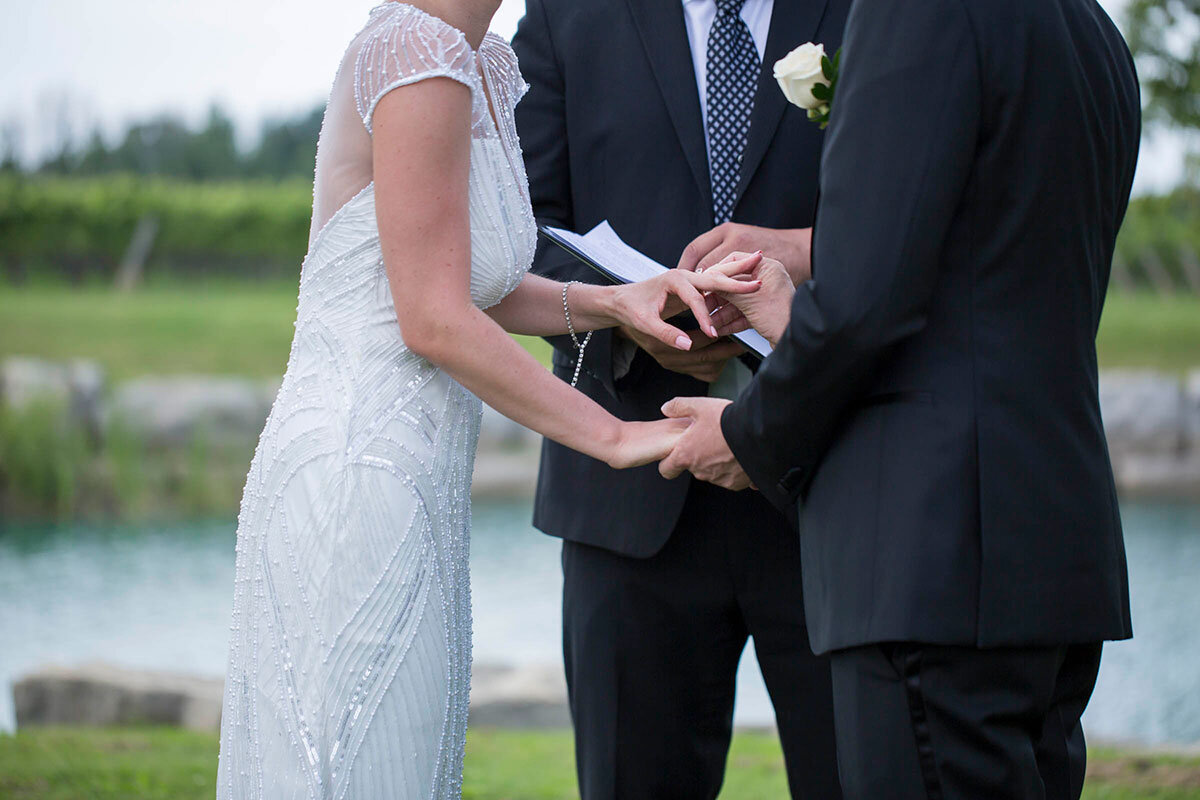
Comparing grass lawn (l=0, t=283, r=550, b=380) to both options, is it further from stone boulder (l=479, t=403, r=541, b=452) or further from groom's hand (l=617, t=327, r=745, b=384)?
groom's hand (l=617, t=327, r=745, b=384)

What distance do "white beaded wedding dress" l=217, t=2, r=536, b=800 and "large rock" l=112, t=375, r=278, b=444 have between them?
11.2m

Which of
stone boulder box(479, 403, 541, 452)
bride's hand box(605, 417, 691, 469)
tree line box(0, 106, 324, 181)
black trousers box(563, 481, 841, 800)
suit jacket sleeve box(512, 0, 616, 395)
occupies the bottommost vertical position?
stone boulder box(479, 403, 541, 452)

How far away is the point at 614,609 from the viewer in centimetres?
222

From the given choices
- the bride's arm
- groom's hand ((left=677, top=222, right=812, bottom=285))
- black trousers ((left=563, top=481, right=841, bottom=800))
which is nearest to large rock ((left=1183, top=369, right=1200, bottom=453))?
black trousers ((left=563, top=481, right=841, bottom=800))

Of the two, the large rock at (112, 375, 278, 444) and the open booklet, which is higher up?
the open booklet

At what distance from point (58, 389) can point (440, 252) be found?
10873 mm

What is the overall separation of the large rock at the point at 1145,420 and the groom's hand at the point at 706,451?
12070 millimetres

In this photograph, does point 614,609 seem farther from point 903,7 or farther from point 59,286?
point 59,286

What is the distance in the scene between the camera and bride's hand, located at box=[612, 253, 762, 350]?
186cm

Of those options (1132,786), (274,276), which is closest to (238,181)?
(274,276)

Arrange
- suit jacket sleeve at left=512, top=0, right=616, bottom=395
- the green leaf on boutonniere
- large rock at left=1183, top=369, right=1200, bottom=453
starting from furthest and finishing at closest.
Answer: large rock at left=1183, top=369, right=1200, bottom=453 → suit jacket sleeve at left=512, top=0, right=616, bottom=395 → the green leaf on boutonniere

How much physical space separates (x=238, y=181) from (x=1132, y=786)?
2394 cm

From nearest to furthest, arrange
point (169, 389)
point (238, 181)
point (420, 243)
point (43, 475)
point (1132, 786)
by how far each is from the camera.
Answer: point (420, 243)
point (1132, 786)
point (43, 475)
point (169, 389)
point (238, 181)

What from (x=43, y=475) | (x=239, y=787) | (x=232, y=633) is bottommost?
(x=43, y=475)
